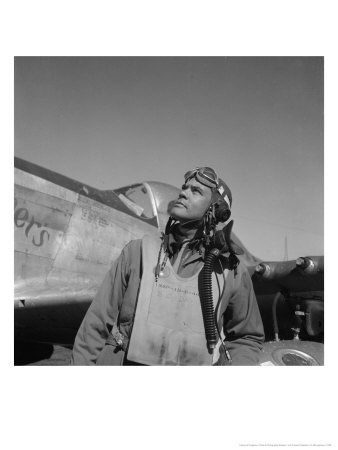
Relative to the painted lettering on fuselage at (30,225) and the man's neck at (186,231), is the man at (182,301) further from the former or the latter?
the painted lettering on fuselage at (30,225)

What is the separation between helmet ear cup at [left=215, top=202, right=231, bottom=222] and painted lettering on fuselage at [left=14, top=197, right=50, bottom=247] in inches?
81.6

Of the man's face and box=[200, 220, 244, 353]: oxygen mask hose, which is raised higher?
the man's face

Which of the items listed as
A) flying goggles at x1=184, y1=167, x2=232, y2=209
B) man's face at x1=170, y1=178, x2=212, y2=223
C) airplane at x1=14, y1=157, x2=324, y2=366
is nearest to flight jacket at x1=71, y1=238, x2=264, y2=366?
man's face at x1=170, y1=178, x2=212, y2=223

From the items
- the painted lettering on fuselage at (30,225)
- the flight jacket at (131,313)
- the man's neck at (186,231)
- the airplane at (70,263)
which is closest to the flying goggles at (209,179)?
the man's neck at (186,231)

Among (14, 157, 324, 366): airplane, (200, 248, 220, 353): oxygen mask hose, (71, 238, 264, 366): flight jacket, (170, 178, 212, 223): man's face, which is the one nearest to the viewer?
(71, 238, 264, 366): flight jacket

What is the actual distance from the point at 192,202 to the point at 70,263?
2.06 meters

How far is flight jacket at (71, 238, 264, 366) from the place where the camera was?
1.57 meters

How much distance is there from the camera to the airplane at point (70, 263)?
319 centimetres

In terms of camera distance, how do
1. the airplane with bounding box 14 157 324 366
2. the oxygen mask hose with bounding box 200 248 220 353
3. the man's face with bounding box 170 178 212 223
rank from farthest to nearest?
1. the airplane with bounding box 14 157 324 366
2. the man's face with bounding box 170 178 212 223
3. the oxygen mask hose with bounding box 200 248 220 353

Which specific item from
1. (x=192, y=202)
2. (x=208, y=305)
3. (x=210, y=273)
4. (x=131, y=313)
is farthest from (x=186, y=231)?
(x=131, y=313)

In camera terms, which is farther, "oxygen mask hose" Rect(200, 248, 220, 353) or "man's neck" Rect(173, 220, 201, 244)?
"man's neck" Rect(173, 220, 201, 244)

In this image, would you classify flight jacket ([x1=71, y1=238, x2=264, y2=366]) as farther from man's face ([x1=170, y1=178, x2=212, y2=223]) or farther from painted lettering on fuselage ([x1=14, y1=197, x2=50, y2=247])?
painted lettering on fuselage ([x1=14, y1=197, x2=50, y2=247])
